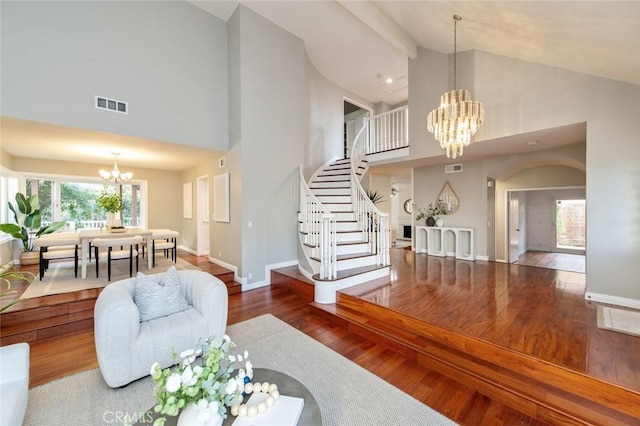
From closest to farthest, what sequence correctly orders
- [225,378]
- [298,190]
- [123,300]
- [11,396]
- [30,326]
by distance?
[225,378]
[11,396]
[123,300]
[30,326]
[298,190]

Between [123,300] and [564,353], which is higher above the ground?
[123,300]

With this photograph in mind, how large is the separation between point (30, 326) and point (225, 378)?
11.6 ft

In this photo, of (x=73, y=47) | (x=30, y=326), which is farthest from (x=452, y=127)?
(x=30, y=326)

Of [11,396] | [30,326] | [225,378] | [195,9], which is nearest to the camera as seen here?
[225,378]

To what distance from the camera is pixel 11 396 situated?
5.17 feet

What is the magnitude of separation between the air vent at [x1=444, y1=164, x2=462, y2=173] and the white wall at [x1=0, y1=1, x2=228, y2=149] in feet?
18.7

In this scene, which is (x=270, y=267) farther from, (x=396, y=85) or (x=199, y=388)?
(x=396, y=85)

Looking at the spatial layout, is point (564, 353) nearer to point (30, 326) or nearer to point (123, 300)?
point (123, 300)

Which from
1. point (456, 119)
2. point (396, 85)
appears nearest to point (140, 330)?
point (456, 119)

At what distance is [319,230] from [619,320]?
3.97 metres

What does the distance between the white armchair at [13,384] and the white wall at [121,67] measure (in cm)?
321

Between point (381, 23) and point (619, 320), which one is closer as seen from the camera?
point (619, 320)

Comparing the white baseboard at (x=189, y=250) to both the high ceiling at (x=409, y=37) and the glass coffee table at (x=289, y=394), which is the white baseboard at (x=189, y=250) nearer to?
the high ceiling at (x=409, y=37)

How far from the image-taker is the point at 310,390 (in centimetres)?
220
